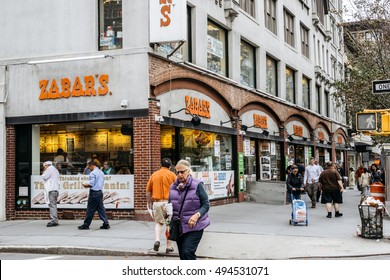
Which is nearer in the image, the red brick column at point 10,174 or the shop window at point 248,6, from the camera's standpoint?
the red brick column at point 10,174

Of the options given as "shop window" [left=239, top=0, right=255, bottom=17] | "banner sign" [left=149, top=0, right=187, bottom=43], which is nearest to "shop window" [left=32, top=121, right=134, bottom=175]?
"banner sign" [left=149, top=0, right=187, bottom=43]

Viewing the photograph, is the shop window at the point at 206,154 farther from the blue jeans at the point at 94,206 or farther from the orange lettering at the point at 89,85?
the blue jeans at the point at 94,206

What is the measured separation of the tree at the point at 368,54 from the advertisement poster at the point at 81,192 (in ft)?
43.3

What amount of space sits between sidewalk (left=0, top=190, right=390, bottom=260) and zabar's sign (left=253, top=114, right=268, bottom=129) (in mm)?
8226

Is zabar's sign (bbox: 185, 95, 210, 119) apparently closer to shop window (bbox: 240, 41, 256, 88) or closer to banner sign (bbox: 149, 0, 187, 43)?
banner sign (bbox: 149, 0, 187, 43)

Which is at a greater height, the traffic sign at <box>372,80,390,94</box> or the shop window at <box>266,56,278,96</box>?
the shop window at <box>266,56,278,96</box>

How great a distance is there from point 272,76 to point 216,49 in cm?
748

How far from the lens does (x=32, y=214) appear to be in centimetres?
1634

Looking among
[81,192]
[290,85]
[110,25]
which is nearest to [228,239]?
[81,192]

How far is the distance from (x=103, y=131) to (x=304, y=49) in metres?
21.0

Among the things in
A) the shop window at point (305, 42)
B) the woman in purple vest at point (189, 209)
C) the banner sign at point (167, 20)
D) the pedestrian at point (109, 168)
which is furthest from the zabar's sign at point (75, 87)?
the shop window at point (305, 42)

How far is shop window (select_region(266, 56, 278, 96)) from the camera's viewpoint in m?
26.7

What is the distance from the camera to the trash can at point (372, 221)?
1200 cm

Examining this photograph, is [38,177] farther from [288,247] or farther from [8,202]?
[288,247]
